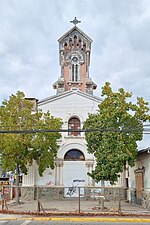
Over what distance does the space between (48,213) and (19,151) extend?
8.85 meters

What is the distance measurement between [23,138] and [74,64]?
49.8ft

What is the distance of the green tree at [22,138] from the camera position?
2496 centimetres

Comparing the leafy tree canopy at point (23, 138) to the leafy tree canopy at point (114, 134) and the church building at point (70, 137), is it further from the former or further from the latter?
the leafy tree canopy at point (114, 134)

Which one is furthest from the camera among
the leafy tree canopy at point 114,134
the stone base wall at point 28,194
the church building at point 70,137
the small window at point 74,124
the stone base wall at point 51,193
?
the small window at point 74,124

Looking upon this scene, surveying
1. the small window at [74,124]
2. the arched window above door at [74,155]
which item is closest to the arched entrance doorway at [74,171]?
the arched window above door at [74,155]

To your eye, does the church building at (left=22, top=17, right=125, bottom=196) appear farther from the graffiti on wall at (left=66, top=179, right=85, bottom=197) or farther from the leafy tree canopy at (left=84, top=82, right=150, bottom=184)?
the leafy tree canopy at (left=84, top=82, right=150, bottom=184)

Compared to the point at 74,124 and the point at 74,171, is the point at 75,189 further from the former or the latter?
the point at 74,124

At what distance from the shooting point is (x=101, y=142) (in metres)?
21.4

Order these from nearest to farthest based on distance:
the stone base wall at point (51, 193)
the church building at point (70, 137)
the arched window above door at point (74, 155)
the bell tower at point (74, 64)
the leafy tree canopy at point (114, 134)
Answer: the leafy tree canopy at point (114, 134), the stone base wall at point (51, 193), the church building at point (70, 137), the arched window above door at point (74, 155), the bell tower at point (74, 64)

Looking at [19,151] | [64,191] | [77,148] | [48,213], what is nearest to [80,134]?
[77,148]

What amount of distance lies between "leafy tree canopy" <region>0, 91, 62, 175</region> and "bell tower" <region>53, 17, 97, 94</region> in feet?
34.4

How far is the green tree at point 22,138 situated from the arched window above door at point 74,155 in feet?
13.5

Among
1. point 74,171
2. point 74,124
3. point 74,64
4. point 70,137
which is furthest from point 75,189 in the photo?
point 74,64

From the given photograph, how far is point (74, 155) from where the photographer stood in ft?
103
